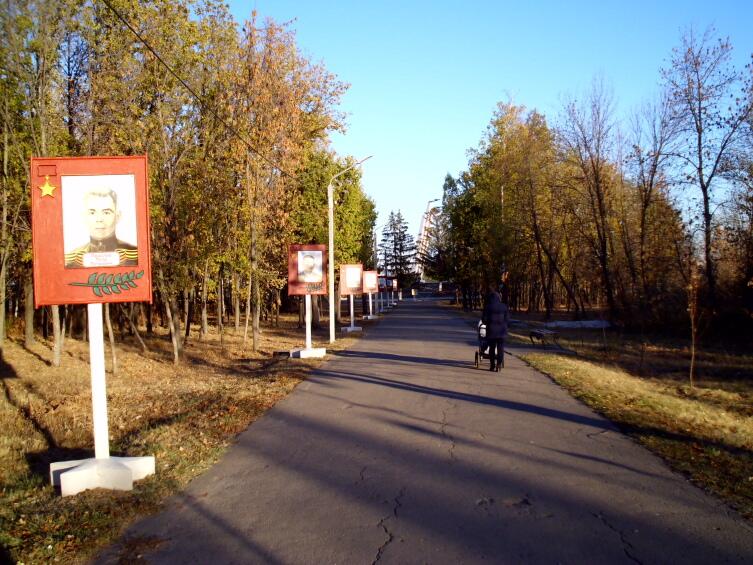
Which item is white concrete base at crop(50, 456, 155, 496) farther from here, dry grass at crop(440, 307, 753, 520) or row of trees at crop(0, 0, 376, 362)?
row of trees at crop(0, 0, 376, 362)

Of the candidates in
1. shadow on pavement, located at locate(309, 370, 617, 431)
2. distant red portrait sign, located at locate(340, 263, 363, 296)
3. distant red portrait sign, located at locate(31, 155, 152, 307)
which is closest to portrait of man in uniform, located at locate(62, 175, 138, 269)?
distant red portrait sign, located at locate(31, 155, 152, 307)

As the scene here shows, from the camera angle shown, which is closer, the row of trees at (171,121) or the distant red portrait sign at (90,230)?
the distant red portrait sign at (90,230)

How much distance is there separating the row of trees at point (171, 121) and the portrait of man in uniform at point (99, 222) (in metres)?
9.17

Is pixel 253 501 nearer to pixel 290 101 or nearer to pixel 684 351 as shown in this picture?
pixel 290 101

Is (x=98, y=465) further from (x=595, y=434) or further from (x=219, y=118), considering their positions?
(x=219, y=118)

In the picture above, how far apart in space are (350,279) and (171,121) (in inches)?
670

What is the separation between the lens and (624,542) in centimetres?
490

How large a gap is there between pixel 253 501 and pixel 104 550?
1.41m

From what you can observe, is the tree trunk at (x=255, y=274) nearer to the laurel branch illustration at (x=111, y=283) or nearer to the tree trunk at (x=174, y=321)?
the tree trunk at (x=174, y=321)

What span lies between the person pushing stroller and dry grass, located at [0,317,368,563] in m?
4.42

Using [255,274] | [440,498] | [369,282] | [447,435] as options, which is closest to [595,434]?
[447,435]

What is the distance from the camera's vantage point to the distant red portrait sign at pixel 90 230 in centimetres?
675

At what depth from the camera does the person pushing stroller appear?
14812 millimetres

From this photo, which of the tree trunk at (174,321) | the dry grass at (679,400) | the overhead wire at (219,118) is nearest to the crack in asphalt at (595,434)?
the dry grass at (679,400)
